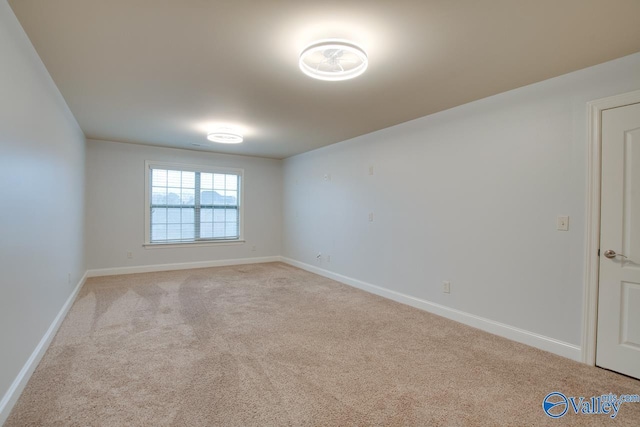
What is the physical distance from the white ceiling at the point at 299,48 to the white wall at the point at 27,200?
22 centimetres

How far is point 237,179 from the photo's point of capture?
6.89m

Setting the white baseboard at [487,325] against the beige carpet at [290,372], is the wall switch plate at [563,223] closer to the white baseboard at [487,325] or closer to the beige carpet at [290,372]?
the white baseboard at [487,325]

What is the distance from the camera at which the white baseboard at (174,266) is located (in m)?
5.54

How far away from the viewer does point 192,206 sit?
643 cm

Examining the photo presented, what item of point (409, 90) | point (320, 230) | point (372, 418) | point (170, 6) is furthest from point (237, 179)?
point (372, 418)

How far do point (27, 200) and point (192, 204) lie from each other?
4.15m

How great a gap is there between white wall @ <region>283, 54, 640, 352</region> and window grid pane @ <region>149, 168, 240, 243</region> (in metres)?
2.96

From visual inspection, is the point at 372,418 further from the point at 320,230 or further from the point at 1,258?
the point at 320,230

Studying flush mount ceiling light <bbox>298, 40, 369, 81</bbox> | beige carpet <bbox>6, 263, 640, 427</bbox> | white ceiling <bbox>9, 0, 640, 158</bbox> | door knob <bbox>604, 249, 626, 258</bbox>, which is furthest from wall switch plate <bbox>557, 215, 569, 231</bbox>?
flush mount ceiling light <bbox>298, 40, 369, 81</bbox>

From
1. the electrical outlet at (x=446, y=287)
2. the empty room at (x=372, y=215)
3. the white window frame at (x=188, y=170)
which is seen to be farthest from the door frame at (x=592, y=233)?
the white window frame at (x=188, y=170)

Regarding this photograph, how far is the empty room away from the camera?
1.91 m

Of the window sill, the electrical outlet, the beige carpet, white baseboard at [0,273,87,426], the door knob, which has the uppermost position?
the door knob

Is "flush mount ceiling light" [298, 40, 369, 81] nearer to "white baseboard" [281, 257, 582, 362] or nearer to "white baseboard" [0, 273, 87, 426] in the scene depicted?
"white baseboard" [281, 257, 582, 362]

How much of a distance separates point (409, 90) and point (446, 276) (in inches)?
81.9
